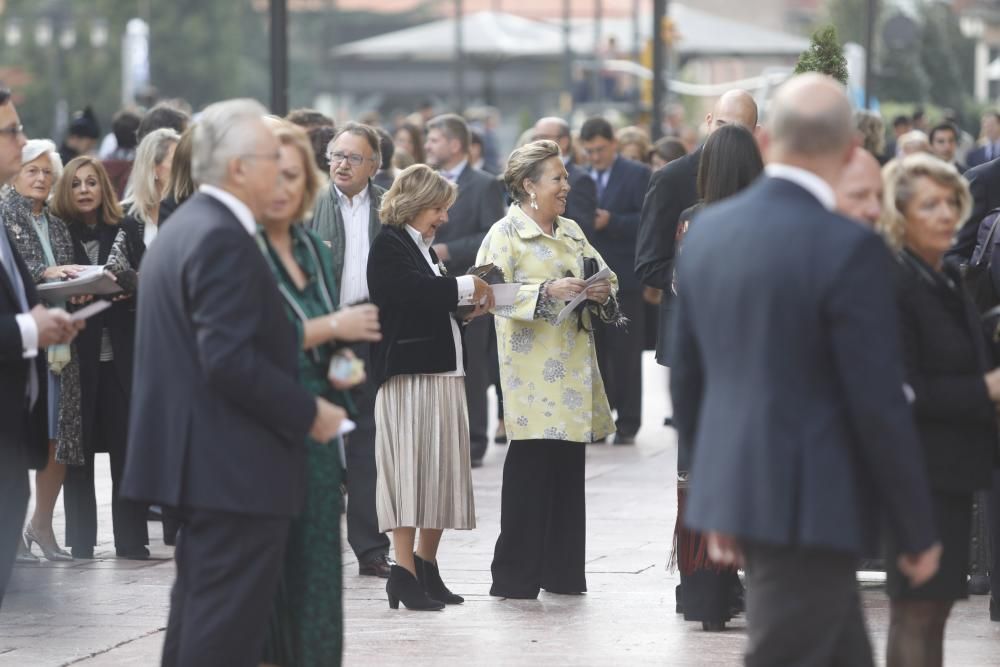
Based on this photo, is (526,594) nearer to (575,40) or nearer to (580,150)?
(580,150)

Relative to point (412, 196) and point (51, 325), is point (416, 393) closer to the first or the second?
point (412, 196)

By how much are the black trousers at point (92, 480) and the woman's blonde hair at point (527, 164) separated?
2425 millimetres

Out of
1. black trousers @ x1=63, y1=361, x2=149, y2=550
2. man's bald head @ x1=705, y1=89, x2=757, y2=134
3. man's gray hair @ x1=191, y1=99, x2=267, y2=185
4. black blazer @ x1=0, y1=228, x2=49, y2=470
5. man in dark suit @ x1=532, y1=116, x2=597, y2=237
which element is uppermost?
man's bald head @ x1=705, y1=89, x2=757, y2=134

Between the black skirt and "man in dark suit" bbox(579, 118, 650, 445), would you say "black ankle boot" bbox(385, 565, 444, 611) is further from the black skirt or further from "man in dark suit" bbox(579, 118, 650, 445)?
"man in dark suit" bbox(579, 118, 650, 445)

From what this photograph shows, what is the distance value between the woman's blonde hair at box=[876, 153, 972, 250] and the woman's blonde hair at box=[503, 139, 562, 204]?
2.83 meters

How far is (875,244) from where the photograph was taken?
14.4ft

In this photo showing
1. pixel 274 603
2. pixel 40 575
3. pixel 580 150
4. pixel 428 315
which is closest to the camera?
pixel 274 603

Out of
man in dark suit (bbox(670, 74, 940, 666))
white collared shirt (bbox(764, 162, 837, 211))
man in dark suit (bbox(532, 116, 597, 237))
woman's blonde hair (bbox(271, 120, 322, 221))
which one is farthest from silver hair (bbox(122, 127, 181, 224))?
white collared shirt (bbox(764, 162, 837, 211))

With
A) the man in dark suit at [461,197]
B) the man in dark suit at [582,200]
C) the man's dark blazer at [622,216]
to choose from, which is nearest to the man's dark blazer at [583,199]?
the man in dark suit at [582,200]

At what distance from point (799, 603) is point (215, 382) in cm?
162

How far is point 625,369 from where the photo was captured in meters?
13.8

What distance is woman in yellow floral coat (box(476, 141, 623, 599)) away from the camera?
820cm

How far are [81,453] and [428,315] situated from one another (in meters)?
2.34

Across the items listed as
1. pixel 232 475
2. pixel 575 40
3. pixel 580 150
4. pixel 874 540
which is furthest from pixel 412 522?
pixel 575 40
